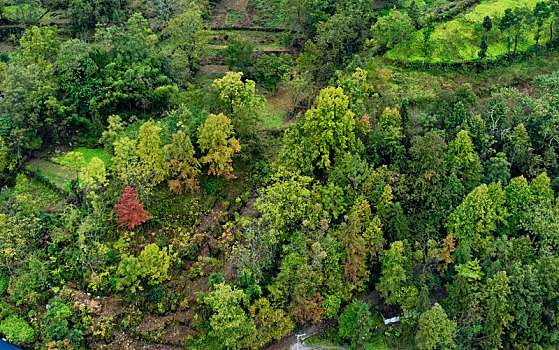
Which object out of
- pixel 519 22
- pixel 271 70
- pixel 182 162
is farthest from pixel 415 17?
pixel 182 162

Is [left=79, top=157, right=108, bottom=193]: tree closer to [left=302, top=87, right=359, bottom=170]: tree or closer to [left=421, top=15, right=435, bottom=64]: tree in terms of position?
[left=302, top=87, right=359, bottom=170]: tree

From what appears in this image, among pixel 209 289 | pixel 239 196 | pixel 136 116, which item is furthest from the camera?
pixel 136 116

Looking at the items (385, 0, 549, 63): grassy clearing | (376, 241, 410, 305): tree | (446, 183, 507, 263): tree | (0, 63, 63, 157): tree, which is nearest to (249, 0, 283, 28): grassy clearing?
(385, 0, 549, 63): grassy clearing

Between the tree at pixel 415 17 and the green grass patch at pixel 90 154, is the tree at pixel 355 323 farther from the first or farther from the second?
the tree at pixel 415 17

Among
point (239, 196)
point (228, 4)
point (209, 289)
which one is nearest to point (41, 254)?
point (209, 289)

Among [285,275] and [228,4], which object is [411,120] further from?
[228,4]

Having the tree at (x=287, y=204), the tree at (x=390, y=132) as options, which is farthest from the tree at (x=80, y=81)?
the tree at (x=390, y=132)
